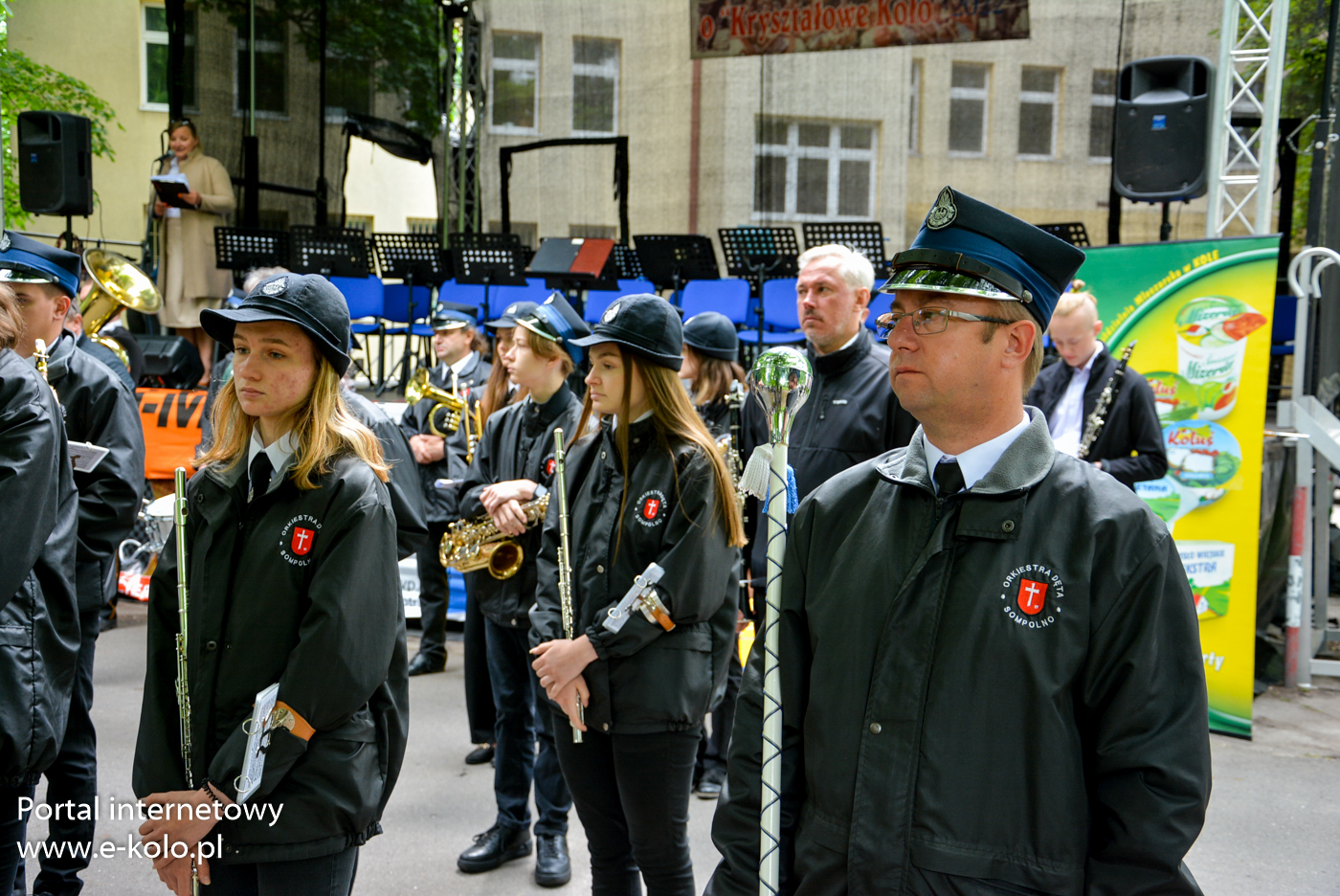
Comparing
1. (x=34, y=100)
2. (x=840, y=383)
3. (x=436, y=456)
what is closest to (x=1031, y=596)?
(x=840, y=383)

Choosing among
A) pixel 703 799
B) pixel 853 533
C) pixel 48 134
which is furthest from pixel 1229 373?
pixel 48 134

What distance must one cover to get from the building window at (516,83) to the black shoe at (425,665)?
A: 10288 millimetres

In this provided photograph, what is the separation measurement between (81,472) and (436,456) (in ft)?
9.02

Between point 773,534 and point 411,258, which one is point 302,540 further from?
point 411,258

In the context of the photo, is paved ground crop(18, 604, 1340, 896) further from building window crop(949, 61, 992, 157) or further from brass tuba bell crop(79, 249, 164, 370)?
building window crop(949, 61, 992, 157)

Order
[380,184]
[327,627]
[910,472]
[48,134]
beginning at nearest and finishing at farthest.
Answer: [910,472] < [327,627] < [48,134] < [380,184]

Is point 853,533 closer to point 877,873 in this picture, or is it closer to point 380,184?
point 877,873

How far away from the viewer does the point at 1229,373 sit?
5.56 m

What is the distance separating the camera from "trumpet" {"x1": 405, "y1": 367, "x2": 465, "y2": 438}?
20.2 ft

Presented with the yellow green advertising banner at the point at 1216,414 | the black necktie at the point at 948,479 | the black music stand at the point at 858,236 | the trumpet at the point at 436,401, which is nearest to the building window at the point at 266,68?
the black music stand at the point at 858,236

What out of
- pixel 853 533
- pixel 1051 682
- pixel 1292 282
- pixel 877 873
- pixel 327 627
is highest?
pixel 1292 282

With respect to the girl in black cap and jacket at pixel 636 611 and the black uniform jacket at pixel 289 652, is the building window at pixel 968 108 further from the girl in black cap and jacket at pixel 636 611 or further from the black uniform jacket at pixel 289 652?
the black uniform jacket at pixel 289 652

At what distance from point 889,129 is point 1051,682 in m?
14.0

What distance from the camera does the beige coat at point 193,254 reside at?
38.1 ft
